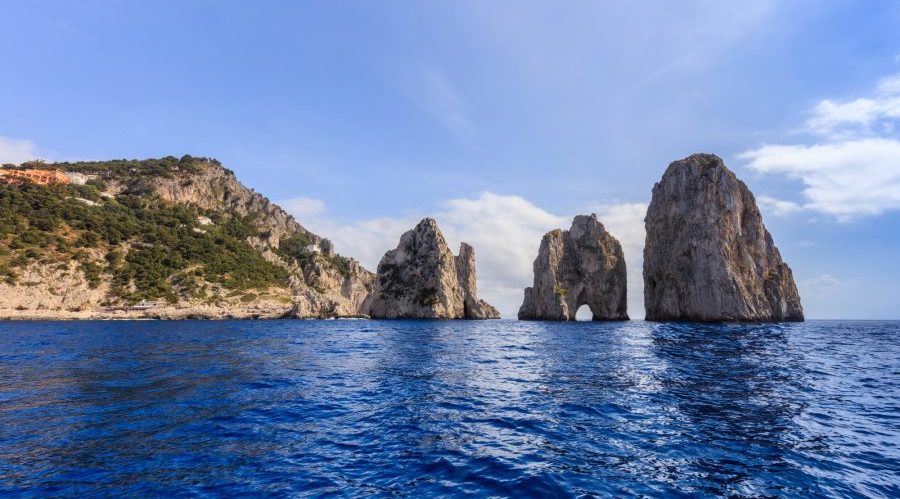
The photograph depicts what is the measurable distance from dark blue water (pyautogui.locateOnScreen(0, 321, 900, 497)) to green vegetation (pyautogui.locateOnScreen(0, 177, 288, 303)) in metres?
103

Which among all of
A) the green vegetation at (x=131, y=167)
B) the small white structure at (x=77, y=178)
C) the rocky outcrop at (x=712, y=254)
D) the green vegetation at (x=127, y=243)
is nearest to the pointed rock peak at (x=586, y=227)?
the rocky outcrop at (x=712, y=254)

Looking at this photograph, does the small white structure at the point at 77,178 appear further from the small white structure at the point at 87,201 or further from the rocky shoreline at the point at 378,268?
the small white structure at the point at 87,201

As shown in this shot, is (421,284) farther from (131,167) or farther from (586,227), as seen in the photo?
(131,167)

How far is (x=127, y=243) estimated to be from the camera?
123 meters

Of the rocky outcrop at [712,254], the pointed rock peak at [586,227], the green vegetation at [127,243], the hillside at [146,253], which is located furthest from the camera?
the pointed rock peak at [586,227]

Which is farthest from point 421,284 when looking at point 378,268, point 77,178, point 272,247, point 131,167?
point 131,167

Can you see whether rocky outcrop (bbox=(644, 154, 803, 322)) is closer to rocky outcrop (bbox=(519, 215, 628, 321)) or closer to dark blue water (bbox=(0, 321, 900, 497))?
rocky outcrop (bbox=(519, 215, 628, 321))

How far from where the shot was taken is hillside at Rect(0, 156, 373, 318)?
9844cm

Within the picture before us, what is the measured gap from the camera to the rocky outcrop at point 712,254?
95.7m

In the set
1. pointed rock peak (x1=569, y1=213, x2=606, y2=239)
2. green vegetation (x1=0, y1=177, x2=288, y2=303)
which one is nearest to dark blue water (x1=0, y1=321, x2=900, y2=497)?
green vegetation (x1=0, y1=177, x2=288, y2=303)

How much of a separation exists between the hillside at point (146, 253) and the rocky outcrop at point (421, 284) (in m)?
14.7

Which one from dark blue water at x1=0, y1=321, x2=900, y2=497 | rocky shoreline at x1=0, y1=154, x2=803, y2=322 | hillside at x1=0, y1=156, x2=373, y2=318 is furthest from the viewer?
hillside at x1=0, y1=156, x2=373, y2=318

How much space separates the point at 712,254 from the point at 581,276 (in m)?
41.0

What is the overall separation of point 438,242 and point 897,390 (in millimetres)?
116456
